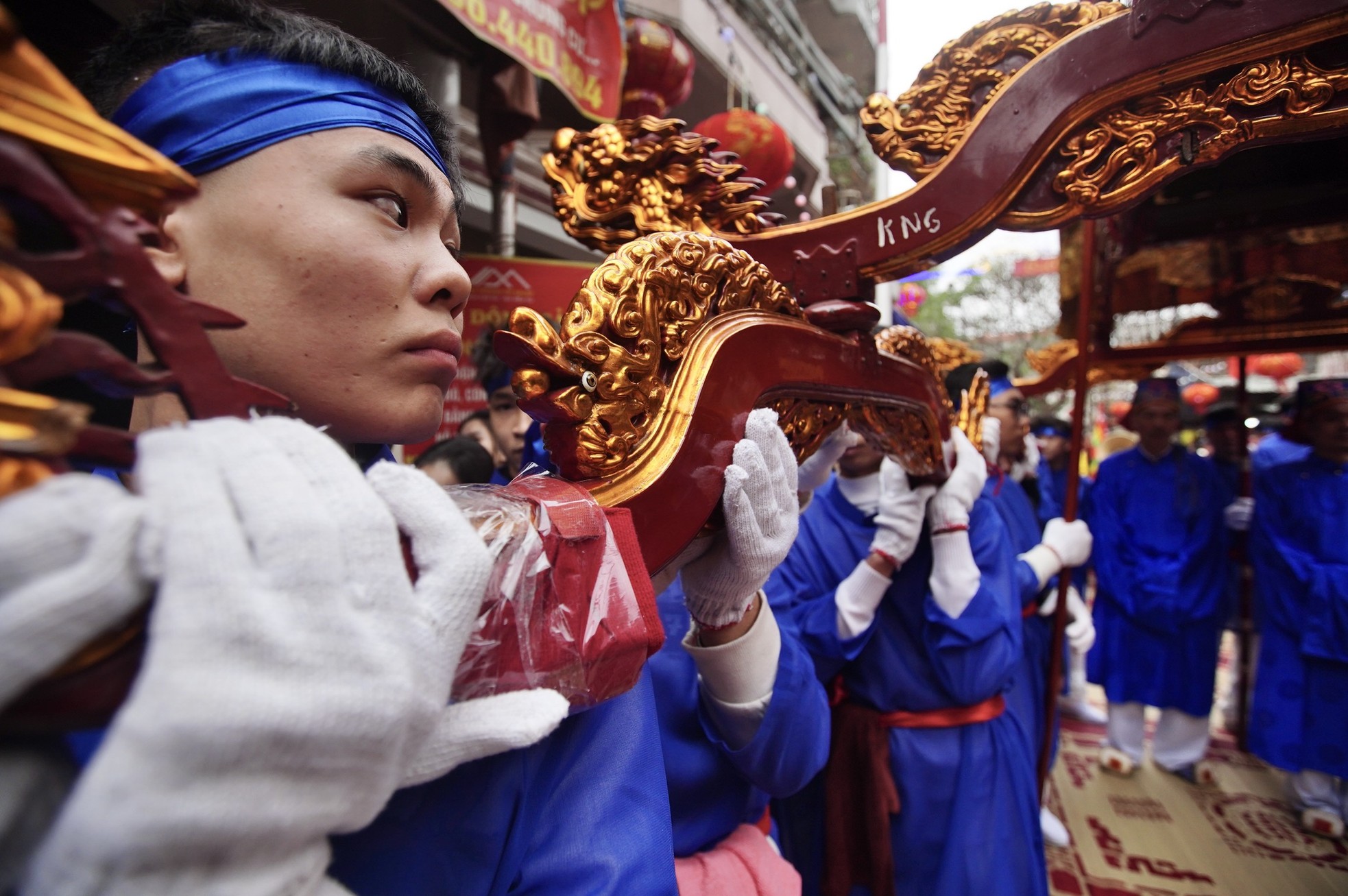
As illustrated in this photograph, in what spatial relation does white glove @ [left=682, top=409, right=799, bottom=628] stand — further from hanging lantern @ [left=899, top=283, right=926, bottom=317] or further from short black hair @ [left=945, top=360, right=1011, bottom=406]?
hanging lantern @ [left=899, top=283, right=926, bottom=317]

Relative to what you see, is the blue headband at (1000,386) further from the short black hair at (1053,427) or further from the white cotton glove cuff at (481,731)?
the white cotton glove cuff at (481,731)

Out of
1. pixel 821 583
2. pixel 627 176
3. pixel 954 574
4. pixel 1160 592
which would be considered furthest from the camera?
pixel 1160 592

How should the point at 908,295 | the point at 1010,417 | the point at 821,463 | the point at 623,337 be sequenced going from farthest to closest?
the point at 908,295, the point at 1010,417, the point at 821,463, the point at 623,337

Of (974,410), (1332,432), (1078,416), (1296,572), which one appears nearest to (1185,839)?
(1296,572)

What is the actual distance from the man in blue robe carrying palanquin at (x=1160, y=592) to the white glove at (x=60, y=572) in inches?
212

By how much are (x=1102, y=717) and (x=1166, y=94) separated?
606 cm

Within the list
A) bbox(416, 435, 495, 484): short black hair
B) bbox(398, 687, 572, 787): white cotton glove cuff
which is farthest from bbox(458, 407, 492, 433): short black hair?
bbox(398, 687, 572, 787): white cotton glove cuff

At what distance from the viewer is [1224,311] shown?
358 cm

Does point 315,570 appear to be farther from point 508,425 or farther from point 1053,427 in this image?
point 1053,427

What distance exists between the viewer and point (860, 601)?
7.39 feet

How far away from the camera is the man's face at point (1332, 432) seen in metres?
3.96

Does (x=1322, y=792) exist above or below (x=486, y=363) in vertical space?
below

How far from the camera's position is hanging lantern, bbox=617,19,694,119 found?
3.80m

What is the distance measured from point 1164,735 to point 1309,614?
1312 millimetres
